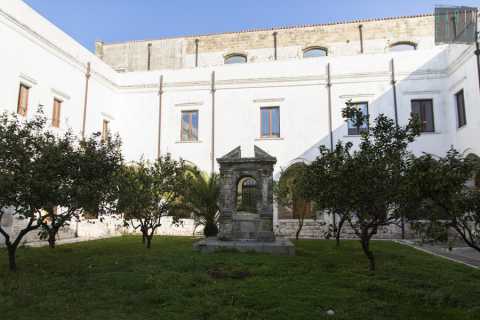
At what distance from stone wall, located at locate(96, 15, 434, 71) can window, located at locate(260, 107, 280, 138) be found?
672 centimetres

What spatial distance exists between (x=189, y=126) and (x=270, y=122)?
14.7ft

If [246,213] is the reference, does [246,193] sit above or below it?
above

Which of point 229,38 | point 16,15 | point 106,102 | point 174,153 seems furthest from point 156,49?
point 16,15

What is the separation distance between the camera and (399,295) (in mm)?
6207

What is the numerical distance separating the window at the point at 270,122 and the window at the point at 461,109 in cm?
860

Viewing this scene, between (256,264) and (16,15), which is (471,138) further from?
(16,15)

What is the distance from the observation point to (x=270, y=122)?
20.0 metres

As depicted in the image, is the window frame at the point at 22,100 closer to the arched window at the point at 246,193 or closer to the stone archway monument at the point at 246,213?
the stone archway monument at the point at 246,213

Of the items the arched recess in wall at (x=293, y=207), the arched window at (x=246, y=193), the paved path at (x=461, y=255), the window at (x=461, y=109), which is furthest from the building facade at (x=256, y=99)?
the paved path at (x=461, y=255)

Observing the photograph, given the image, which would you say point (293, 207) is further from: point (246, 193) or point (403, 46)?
point (403, 46)

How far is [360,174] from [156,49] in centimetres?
2391

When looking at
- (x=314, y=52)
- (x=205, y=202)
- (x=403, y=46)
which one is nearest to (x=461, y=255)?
(x=205, y=202)

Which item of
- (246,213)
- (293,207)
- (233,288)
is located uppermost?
(293,207)

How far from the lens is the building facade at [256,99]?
16.8 metres
